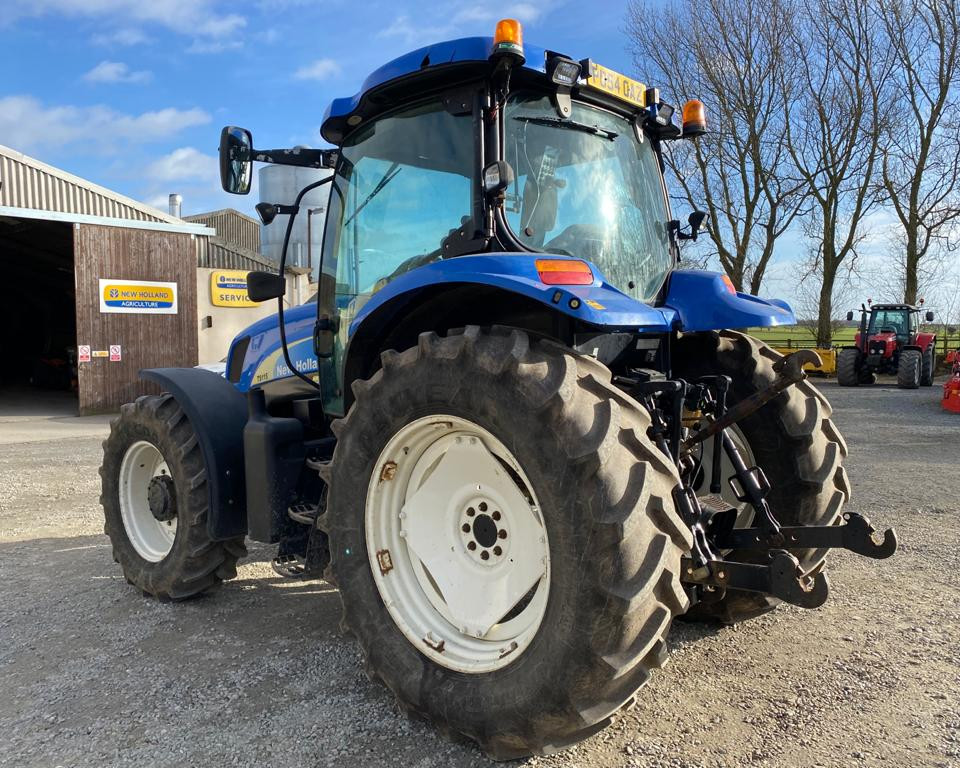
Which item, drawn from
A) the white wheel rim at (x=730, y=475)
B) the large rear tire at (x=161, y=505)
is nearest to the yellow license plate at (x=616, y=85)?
the white wheel rim at (x=730, y=475)

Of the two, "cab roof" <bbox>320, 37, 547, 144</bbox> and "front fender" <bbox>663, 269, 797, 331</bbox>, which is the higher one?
"cab roof" <bbox>320, 37, 547, 144</bbox>

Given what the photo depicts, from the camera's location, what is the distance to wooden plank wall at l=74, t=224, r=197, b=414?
15391mm

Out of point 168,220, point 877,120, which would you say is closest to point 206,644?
point 168,220

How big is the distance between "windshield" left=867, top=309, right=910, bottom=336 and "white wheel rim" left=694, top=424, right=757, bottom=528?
20475mm

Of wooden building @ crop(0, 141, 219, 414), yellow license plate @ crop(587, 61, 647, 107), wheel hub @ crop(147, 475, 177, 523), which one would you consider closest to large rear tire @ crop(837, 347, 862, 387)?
wooden building @ crop(0, 141, 219, 414)

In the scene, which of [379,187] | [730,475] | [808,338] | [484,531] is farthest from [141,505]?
[808,338]

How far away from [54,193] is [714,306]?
51.9 feet

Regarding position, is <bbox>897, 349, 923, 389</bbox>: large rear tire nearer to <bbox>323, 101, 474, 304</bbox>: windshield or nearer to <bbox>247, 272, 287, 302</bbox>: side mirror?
<bbox>323, 101, 474, 304</bbox>: windshield

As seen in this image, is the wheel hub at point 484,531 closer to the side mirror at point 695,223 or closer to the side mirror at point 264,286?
the side mirror at point 264,286

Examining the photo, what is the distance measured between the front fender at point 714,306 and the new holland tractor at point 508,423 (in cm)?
2

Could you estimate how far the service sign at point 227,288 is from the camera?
683 inches

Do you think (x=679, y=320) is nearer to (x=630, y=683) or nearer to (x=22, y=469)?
(x=630, y=683)

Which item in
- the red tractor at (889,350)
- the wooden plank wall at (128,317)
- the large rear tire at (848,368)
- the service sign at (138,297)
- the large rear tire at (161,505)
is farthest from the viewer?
the large rear tire at (848,368)

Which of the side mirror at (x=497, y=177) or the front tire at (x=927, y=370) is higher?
the side mirror at (x=497, y=177)
